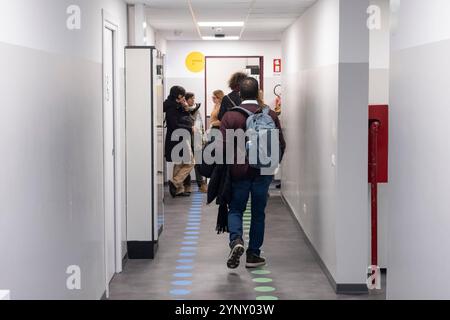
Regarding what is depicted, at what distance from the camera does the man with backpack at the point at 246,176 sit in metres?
6.36

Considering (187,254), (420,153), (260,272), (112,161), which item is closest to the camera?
(420,153)

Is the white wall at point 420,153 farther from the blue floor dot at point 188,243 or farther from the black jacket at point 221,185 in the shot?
the blue floor dot at point 188,243

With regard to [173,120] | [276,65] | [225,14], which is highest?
[225,14]

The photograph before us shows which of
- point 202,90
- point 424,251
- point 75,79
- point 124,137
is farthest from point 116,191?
point 202,90

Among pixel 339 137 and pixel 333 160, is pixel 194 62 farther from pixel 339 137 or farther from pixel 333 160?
pixel 339 137

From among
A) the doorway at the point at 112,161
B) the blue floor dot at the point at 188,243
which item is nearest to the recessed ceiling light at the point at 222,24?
the blue floor dot at the point at 188,243

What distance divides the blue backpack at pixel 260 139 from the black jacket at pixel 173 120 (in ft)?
14.8

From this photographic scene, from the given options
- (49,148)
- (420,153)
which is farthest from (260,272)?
(420,153)

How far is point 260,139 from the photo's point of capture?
6316 millimetres

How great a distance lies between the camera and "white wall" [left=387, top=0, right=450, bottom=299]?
2965 mm

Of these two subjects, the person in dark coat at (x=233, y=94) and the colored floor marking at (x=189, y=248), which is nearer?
the colored floor marking at (x=189, y=248)

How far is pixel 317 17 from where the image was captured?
704 cm

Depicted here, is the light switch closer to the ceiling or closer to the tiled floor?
the tiled floor

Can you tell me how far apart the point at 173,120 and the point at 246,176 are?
15.3ft
